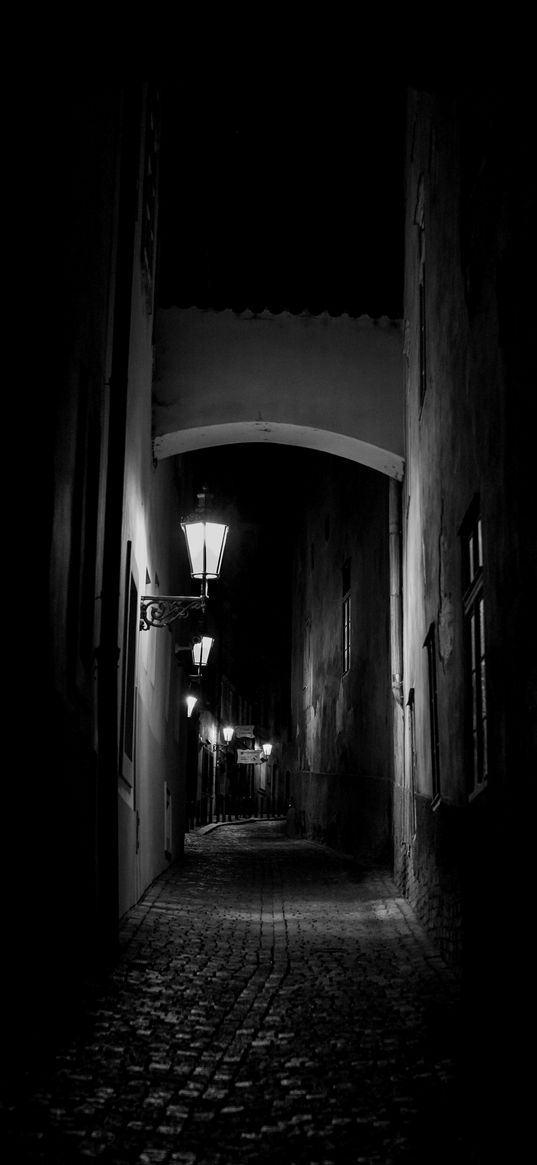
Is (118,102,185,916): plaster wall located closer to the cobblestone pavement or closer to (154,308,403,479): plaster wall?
(154,308,403,479): plaster wall

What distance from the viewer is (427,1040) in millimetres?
4945

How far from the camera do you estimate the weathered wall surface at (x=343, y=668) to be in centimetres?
1543

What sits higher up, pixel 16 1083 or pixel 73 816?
pixel 73 816

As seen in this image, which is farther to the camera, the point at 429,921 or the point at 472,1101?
the point at 429,921

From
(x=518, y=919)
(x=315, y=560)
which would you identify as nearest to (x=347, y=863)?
(x=315, y=560)

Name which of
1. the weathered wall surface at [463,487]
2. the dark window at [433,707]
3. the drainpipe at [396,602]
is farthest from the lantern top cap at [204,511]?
the dark window at [433,707]

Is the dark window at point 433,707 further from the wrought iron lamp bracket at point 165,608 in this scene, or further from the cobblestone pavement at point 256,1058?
the wrought iron lamp bracket at point 165,608

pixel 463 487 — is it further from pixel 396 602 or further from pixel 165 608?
pixel 396 602

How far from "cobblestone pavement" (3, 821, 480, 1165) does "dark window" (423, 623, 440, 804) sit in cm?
123

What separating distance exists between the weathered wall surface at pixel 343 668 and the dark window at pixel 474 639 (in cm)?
731

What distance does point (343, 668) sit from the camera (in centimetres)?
2017

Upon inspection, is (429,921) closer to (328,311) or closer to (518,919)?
(518,919)

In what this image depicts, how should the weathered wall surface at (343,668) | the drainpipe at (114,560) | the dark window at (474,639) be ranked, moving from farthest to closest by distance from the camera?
the weathered wall surface at (343,668)
the drainpipe at (114,560)
the dark window at (474,639)

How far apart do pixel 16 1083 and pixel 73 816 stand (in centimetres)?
200
